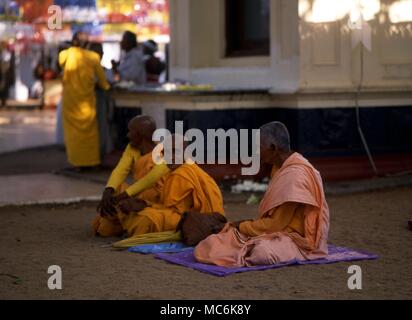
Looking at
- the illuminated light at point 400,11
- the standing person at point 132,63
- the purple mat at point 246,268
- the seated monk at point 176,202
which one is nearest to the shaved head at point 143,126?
the seated monk at point 176,202

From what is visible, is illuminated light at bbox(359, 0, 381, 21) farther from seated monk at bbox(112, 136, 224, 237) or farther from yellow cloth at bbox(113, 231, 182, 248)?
yellow cloth at bbox(113, 231, 182, 248)

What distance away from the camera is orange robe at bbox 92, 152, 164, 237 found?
331 inches

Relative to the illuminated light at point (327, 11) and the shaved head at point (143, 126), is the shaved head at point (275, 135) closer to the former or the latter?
the shaved head at point (143, 126)

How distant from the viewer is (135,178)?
8602 millimetres

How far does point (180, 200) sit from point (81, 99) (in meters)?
4.84

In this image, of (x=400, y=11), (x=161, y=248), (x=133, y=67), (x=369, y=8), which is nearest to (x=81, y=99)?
(x=133, y=67)

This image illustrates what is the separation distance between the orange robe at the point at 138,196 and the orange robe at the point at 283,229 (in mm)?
1294

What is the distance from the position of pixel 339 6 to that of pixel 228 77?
6.91 ft

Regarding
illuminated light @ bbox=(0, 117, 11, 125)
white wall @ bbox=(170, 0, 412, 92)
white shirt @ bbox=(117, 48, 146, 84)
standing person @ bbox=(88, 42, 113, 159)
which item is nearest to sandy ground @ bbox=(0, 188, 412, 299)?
white wall @ bbox=(170, 0, 412, 92)

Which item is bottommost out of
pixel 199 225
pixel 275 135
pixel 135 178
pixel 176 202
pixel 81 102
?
pixel 199 225

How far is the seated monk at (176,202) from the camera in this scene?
26.4 ft

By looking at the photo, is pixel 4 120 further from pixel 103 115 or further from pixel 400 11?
pixel 400 11

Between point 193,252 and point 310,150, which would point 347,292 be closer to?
point 193,252

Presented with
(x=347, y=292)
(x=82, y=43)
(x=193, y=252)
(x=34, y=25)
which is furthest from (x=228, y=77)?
(x=34, y=25)
